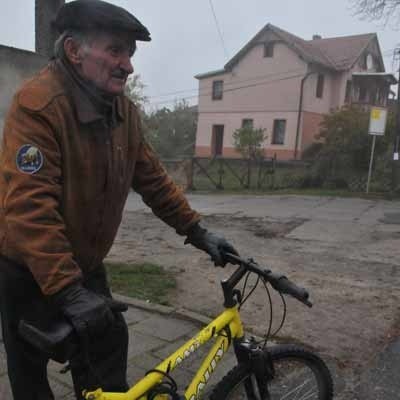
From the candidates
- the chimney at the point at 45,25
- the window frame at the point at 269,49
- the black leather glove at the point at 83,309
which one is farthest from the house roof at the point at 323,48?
the black leather glove at the point at 83,309

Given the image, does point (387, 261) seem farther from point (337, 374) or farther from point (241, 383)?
point (241, 383)

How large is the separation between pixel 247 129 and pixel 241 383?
69.2ft

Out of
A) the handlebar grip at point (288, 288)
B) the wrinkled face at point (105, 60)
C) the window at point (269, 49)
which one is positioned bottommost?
the handlebar grip at point (288, 288)

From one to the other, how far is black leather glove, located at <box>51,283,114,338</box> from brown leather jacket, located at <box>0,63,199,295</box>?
4 centimetres

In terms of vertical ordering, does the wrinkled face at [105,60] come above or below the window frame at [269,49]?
below

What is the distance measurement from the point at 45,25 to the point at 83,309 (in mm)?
3032

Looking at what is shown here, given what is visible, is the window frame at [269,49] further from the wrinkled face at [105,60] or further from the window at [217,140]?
the wrinkled face at [105,60]

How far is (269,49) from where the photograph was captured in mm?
28609

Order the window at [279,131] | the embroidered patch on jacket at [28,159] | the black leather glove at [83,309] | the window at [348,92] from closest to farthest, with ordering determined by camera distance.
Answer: the black leather glove at [83,309] → the embroidered patch on jacket at [28,159] → the window at [279,131] → the window at [348,92]

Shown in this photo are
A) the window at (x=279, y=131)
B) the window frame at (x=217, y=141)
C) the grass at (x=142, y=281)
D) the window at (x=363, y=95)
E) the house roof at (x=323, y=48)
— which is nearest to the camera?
the grass at (x=142, y=281)

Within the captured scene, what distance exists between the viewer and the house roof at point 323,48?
90.3ft

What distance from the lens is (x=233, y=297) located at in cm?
219

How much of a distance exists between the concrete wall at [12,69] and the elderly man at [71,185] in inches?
67.4

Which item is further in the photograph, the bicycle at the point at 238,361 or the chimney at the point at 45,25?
the chimney at the point at 45,25
